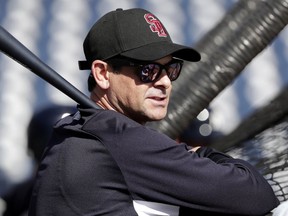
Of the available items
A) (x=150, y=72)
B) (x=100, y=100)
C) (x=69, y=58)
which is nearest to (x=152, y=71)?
(x=150, y=72)

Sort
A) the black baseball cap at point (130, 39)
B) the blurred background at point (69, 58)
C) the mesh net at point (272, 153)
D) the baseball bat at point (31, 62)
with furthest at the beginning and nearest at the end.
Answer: the blurred background at point (69, 58) → the mesh net at point (272, 153) → the black baseball cap at point (130, 39) → the baseball bat at point (31, 62)

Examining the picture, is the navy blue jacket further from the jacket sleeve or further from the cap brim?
the cap brim

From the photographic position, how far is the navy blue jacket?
1.22 metres

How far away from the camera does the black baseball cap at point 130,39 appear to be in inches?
51.9

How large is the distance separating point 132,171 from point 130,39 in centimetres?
24

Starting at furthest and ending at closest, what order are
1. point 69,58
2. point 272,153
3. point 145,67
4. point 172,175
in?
point 69,58 < point 272,153 < point 145,67 < point 172,175

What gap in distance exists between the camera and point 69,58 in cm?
332

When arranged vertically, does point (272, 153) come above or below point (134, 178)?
below

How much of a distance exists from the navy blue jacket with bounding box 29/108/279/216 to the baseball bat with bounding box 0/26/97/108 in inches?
3.2

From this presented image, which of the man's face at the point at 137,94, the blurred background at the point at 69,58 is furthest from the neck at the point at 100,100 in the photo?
the blurred background at the point at 69,58

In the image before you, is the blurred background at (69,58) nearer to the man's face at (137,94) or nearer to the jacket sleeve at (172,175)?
the man's face at (137,94)

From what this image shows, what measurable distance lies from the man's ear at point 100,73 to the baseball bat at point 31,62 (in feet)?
0.12

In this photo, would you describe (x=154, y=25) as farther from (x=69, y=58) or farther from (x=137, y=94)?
(x=69, y=58)

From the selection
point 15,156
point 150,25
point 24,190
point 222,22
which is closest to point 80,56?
point 15,156
